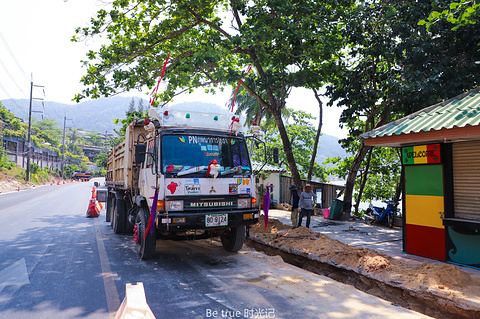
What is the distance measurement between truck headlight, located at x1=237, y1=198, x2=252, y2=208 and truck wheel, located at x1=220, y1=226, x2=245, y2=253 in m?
0.77

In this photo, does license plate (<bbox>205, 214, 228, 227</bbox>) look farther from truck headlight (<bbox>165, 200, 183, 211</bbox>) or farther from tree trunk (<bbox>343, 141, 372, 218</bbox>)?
tree trunk (<bbox>343, 141, 372, 218</bbox>)

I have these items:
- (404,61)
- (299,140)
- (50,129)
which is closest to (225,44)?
(404,61)

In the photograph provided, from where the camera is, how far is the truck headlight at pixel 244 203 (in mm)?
6531

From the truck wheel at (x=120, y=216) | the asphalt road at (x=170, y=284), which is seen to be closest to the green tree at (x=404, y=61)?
the asphalt road at (x=170, y=284)

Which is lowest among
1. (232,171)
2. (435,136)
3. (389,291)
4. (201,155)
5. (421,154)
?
(389,291)

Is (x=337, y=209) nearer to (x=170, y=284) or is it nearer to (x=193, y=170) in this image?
(x=193, y=170)

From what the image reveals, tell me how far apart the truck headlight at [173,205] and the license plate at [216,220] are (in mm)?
538

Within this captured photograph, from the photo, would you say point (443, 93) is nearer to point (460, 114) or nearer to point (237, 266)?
point (460, 114)

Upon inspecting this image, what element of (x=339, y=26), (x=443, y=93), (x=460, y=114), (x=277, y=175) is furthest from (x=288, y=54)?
(x=277, y=175)

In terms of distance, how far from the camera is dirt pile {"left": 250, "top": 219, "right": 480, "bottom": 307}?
4.98 meters

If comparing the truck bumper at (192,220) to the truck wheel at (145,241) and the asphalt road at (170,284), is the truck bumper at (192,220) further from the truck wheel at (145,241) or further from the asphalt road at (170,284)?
the asphalt road at (170,284)

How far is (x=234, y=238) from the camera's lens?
23.9 ft

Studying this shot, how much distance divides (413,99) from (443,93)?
0.81 m

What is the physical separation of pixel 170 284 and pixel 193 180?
1.87 m
